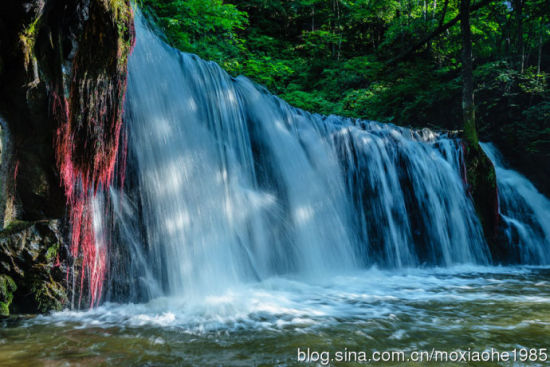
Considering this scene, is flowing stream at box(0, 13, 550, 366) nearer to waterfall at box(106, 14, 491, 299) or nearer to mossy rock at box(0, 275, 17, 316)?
waterfall at box(106, 14, 491, 299)

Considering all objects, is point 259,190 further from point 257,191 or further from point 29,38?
point 29,38

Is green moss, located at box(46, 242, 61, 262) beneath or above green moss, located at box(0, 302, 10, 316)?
above

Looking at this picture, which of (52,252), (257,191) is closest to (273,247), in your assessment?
(257,191)

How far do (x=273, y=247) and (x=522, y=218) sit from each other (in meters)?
7.15

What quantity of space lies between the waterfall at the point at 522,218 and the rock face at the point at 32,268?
8.86m

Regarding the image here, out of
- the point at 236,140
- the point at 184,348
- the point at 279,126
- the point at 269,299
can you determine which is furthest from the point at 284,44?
the point at 184,348

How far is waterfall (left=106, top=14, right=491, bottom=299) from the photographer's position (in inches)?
168

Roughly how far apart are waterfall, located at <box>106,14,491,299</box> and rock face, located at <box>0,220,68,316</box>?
0.60 m

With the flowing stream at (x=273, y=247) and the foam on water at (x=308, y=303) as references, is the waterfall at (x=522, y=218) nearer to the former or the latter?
the flowing stream at (x=273, y=247)

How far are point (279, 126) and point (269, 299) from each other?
3346 mm

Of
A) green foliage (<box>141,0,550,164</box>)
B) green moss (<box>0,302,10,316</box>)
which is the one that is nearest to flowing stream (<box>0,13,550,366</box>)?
green moss (<box>0,302,10,316</box>)

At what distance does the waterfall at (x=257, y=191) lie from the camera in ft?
14.0

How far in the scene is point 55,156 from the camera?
3.07 metres

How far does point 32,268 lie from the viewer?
3424 millimetres
